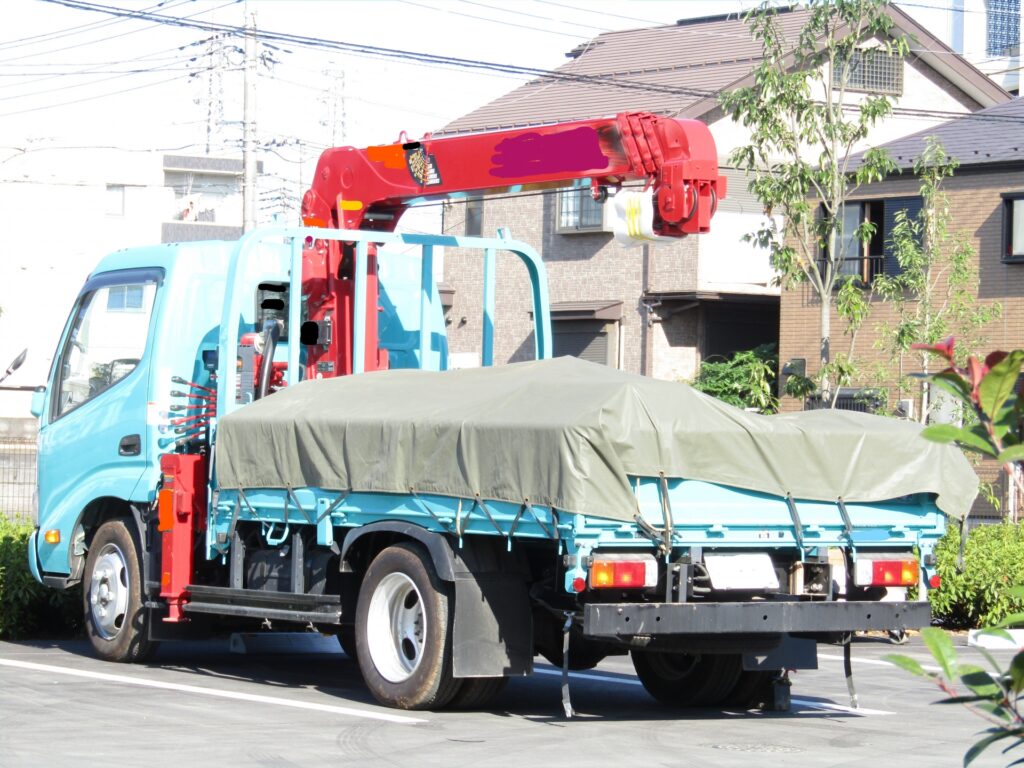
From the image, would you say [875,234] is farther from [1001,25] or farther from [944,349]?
[1001,25]

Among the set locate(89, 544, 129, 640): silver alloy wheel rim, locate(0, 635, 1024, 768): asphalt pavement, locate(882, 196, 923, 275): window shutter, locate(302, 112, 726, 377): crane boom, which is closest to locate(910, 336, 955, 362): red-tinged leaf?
locate(0, 635, 1024, 768): asphalt pavement

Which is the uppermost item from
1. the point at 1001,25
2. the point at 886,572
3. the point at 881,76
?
the point at 1001,25

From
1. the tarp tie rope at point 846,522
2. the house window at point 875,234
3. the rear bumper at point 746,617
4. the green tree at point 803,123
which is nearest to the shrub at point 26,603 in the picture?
the rear bumper at point 746,617

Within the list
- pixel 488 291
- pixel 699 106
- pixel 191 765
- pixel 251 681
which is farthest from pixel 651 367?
pixel 191 765

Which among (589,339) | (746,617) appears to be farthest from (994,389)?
(589,339)

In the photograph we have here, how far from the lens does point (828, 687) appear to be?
463 inches

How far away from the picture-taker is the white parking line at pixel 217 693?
9703mm

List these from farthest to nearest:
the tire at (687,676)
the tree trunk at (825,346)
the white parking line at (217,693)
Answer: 1. the tree trunk at (825,346)
2. the tire at (687,676)
3. the white parking line at (217,693)

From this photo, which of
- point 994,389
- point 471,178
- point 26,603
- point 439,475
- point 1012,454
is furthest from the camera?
point 26,603

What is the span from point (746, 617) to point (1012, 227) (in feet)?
69.2

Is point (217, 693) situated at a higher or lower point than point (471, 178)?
lower

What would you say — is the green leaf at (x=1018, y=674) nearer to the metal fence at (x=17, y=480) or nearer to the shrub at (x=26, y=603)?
the shrub at (x=26, y=603)

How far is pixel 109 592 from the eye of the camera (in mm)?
12445

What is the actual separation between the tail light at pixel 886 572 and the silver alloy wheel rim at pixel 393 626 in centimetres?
264
